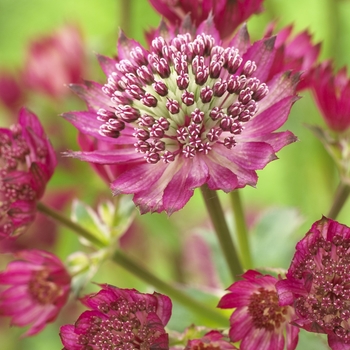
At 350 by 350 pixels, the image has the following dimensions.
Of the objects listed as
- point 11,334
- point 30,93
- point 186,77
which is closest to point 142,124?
point 186,77

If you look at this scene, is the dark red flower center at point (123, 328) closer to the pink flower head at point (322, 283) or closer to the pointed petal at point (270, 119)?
the pink flower head at point (322, 283)

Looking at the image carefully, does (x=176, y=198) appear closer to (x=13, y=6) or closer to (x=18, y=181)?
(x=18, y=181)

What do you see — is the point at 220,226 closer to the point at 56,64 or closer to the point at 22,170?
the point at 22,170

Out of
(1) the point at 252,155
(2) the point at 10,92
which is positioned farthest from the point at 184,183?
(2) the point at 10,92

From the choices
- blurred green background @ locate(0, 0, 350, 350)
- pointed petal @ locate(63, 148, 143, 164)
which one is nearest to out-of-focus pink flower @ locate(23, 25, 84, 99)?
blurred green background @ locate(0, 0, 350, 350)

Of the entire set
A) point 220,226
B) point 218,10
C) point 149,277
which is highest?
point 218,10

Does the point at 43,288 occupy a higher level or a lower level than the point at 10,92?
lower
